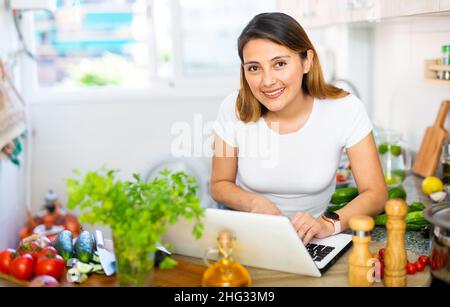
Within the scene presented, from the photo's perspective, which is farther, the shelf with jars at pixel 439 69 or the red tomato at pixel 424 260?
the shelf with jars at pixel 439 69

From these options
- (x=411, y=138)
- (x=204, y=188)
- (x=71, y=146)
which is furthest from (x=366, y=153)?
(x=71, y=146)

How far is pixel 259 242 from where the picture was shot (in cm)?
136

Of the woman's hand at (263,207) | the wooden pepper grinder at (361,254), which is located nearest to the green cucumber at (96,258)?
the woman's hand at (263,207)

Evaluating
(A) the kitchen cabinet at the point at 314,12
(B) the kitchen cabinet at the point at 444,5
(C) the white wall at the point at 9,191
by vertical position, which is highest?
(A) the kitchen cabinet at the point at 314,12

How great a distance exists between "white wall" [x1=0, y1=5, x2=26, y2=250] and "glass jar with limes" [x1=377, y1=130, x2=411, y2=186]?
5.86 ft

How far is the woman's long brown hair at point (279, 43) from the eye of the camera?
1727 mm

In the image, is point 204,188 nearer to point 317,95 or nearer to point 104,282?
point 317,95

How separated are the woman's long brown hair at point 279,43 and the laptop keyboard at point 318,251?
1.78 ft

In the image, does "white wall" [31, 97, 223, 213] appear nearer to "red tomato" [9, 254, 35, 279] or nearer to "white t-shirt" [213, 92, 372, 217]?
"white t-shirt" [213, 92, 372, 217]

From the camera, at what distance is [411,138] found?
282cm

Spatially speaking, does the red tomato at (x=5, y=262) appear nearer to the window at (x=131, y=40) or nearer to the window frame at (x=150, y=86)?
the window frame at (x=150, y=86)

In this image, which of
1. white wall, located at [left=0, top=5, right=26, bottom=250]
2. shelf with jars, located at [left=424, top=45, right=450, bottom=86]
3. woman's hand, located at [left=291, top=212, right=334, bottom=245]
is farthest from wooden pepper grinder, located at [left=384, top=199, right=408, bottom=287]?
white wall, located at [left=0, top=5, right=26, bottom=250]

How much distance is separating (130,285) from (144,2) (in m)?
2.77

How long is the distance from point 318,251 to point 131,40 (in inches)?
103
